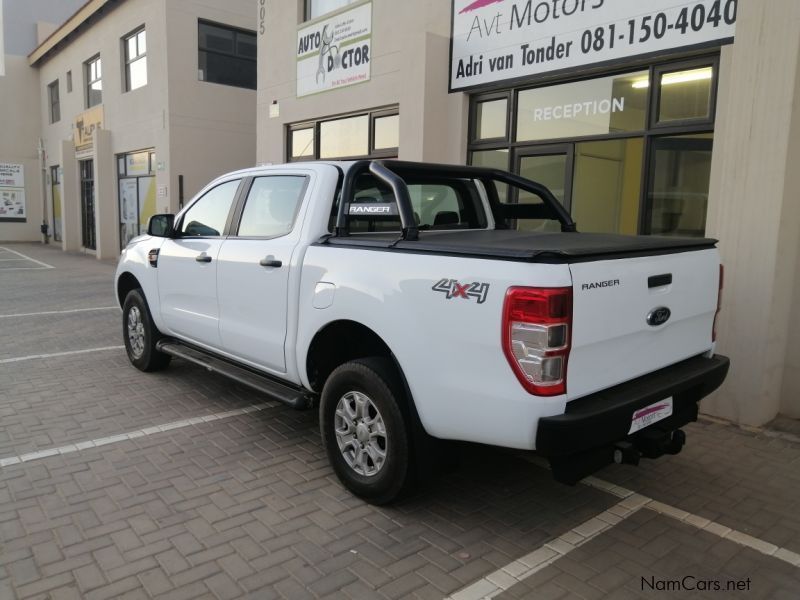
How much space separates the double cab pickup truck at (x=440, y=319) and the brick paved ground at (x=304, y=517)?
0.42m

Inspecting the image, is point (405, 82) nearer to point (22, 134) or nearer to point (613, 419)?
point (613, 419)

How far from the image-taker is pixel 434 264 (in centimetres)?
310

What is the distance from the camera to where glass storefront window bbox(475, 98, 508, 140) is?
7.89m

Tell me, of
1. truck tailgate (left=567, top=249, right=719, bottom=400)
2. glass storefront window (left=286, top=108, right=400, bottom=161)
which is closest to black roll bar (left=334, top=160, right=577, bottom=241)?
truck tailgate (left=567, top=249, right=719, bottom=400)

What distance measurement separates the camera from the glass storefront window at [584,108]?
6477 millimetres

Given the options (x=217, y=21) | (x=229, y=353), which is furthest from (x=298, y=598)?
(x=217, y=21)

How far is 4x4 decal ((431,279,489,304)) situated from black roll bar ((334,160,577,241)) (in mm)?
528

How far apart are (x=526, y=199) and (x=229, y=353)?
4489 millimetres

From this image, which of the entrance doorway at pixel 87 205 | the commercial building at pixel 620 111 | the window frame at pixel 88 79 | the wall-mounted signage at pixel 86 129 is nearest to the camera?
the commercial building at pixel 620 111

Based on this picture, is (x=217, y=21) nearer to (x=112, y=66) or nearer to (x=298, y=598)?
(x=112, y=66)

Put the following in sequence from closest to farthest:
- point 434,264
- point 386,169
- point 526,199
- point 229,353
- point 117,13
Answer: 1. point 434,264
2. point 386,169
3. point 229,353
4. point 526,199
5. point 117,13

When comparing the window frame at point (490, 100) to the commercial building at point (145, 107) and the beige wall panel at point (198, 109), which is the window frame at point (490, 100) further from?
the commercial building at point (145, 107)

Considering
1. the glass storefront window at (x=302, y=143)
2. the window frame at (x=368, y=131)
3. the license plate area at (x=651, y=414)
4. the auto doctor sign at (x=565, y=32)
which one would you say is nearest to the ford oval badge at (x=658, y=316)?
the license plate area at (x=651, y=414)

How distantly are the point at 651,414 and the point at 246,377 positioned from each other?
8.81 feet
